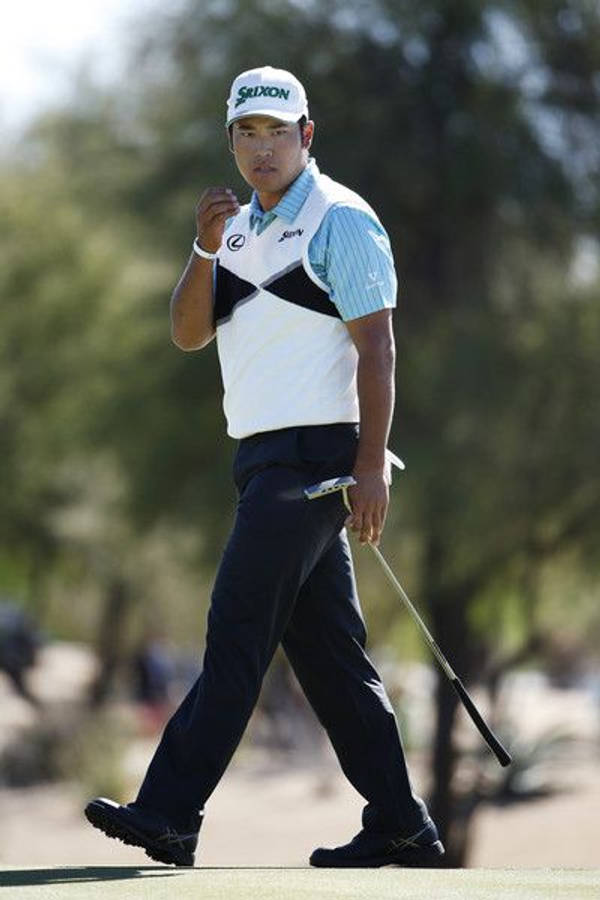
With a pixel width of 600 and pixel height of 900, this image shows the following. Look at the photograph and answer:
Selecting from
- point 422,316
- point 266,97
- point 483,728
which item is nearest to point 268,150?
point 266,97

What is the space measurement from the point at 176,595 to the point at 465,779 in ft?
22.2

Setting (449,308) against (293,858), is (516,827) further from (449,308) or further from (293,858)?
(449,308)

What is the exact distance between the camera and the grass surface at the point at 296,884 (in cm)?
467

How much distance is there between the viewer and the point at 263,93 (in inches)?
217

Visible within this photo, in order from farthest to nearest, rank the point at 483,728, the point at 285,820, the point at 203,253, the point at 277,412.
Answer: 1. the point at 285,820
2. the point at 483,728
3. the point at 203,253
4. the point at 277,412

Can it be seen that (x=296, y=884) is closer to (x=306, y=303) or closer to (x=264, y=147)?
(x=306, y=303)

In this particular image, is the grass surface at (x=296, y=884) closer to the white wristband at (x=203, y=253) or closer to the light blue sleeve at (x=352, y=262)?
the light blue sleeve at (x=352, y=262)

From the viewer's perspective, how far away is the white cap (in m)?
5.49

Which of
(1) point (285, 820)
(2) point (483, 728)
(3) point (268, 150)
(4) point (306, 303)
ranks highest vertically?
(1) point (285, 820)

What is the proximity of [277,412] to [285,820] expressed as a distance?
21671mm

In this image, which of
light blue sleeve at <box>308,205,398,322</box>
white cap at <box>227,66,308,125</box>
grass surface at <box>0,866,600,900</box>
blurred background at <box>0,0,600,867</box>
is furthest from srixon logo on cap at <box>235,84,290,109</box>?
blurred background at <box>0,0,600,867</box>

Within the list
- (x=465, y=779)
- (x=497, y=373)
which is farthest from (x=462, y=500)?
(x=465, y=779)

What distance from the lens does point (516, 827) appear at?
24.6 meters

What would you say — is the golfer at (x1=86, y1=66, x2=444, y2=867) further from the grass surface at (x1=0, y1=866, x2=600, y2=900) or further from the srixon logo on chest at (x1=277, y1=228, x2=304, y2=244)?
the grass surface at (x1=0, y1=866, x2=600, y2=900)
